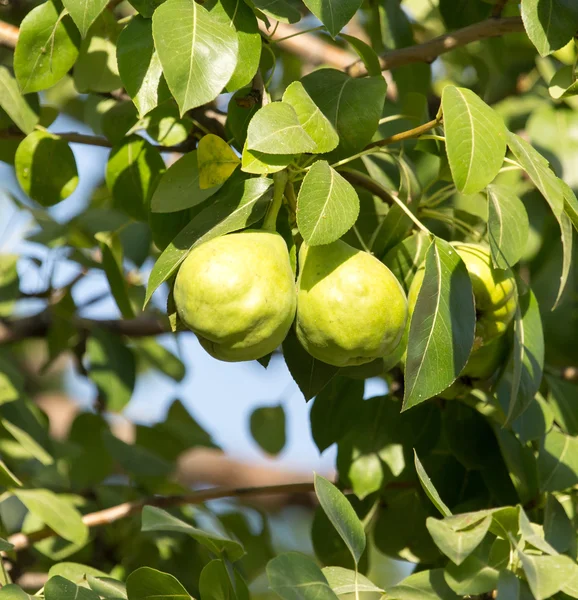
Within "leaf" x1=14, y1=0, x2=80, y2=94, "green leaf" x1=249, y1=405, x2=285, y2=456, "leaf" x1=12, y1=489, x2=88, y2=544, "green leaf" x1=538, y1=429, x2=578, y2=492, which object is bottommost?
"green leaf" x1=249, y1=405, x2=285, y2=456

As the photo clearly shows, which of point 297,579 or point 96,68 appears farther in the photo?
point 96,68

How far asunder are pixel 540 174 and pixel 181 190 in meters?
0.44

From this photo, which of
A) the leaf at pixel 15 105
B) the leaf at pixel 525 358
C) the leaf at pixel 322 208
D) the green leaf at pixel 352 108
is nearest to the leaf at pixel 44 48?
the leaf at pixel 15 105

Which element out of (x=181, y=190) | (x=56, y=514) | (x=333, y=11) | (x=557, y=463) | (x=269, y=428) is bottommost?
(x=269, y=428)

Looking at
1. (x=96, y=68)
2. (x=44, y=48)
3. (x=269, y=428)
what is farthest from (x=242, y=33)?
(x=269, y=428)

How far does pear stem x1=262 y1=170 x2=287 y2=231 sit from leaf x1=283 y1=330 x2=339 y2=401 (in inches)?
6.6

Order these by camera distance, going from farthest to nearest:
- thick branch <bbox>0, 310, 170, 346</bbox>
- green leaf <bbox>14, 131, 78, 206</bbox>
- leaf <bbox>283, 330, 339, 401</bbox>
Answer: thick branch <bbox>0, 310, 170, 346</bbox> → green leaf <bbox>14, 131, 78, 206</bbox> → leaf <bbox>283, 330, 339, 401</bbox>

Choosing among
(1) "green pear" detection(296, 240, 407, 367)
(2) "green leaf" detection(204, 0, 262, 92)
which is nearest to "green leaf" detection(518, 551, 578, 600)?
(1) "green pear" detection(296, 240, 407, 367)

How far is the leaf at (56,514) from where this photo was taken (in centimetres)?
139

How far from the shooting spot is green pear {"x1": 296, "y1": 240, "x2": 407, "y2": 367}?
0.96 m

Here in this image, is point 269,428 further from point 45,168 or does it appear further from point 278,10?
point 278,10

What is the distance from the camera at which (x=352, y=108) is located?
113 cm

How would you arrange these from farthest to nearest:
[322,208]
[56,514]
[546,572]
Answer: [56,514] → [322,208] → [546,572]

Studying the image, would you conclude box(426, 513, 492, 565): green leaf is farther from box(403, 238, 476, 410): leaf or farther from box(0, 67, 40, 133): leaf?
box(0, 67, 40, 133): leaf
